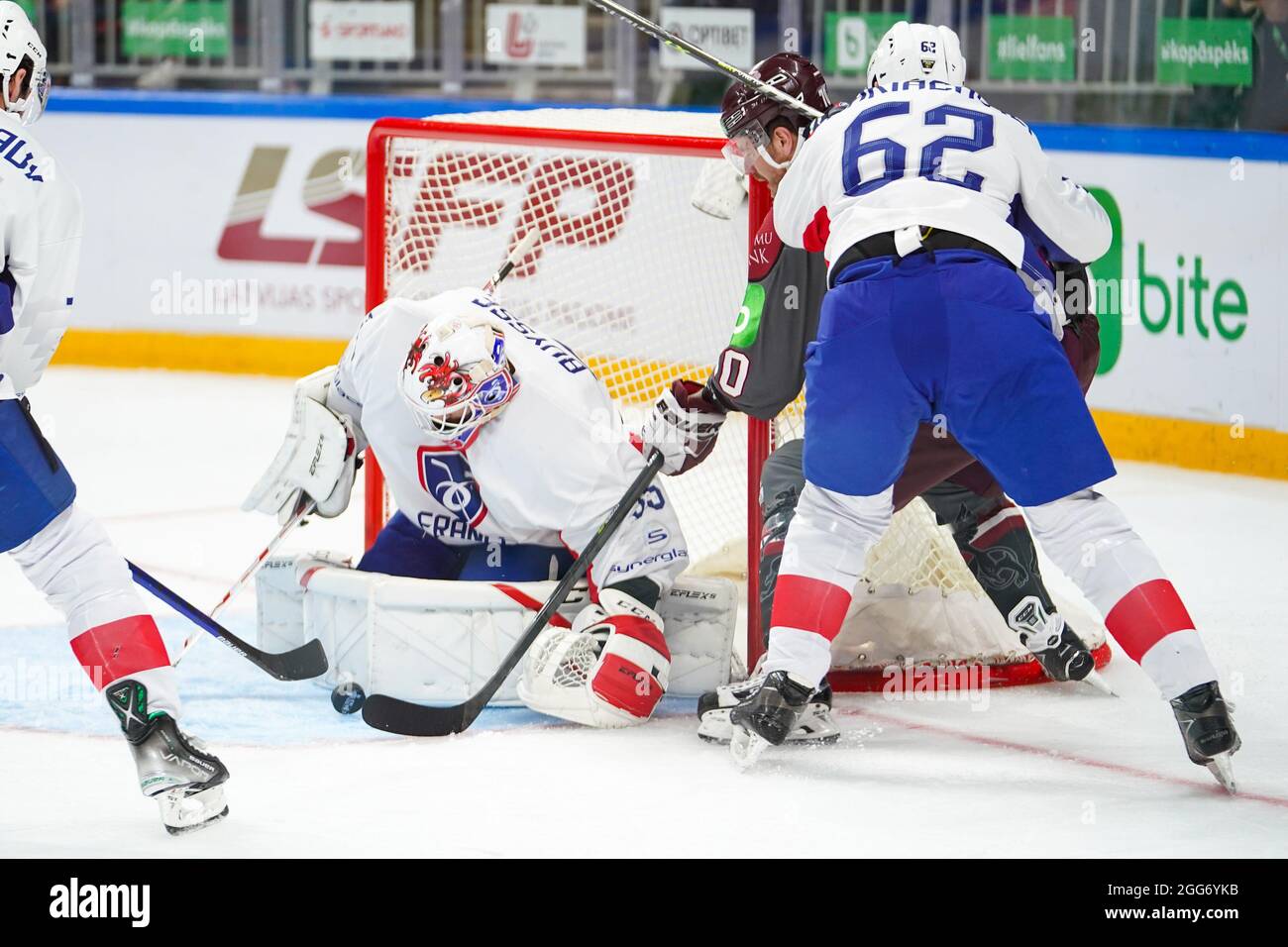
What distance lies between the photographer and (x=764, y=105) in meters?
3.35

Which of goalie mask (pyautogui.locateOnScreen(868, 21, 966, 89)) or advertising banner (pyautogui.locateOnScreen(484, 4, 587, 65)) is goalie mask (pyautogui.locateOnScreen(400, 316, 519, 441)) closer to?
goalie mask (pyautogui.locateOnScreen(868, 21, 966, 89))

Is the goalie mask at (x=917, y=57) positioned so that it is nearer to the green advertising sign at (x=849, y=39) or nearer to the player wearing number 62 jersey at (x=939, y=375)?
the player wearing number 62 jersey at (x=939, y=375)

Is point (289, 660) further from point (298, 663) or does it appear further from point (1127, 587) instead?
point (1127, 587)

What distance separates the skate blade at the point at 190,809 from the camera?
2.73 metres

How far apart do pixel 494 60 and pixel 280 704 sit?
4.45 meters

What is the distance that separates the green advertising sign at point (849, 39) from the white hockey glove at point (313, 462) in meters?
3.80

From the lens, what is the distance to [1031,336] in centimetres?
291

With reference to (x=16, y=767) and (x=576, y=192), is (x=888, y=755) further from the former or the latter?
(x=576, y=192)

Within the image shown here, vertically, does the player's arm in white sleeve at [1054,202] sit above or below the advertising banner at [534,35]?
below

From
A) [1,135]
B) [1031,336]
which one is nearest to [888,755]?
[1031,336]

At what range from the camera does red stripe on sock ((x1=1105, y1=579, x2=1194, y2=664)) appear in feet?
9.42

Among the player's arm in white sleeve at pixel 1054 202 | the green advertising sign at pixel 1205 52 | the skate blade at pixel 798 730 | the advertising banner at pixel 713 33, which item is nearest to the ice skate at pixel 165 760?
the skate blade at pixel 798 730

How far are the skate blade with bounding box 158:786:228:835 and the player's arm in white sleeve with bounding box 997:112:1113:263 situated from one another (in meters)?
1.49
